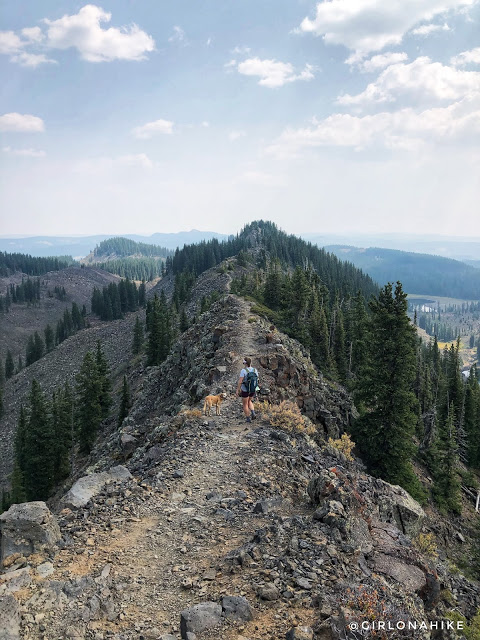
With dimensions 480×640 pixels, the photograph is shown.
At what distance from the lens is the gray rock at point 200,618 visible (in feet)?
23.0

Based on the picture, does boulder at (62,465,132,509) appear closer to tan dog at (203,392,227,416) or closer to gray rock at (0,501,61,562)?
gray rock at (0,501,61,562)

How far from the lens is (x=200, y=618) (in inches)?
282

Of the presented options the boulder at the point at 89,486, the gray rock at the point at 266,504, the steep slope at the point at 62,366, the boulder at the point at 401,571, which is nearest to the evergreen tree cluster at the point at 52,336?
the steep slope at the point at 62,366

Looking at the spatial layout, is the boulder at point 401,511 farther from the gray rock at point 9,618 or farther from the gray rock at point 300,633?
the gray rock at point 9,618

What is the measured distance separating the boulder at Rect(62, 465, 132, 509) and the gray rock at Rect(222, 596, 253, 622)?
5825 millimetres

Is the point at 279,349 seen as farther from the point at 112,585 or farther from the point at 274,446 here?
the point at 112,585

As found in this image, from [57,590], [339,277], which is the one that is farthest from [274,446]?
[339,277]

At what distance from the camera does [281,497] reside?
12.4 m

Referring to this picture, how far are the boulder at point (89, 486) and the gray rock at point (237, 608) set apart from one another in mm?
5825

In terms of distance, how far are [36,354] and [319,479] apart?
460ft

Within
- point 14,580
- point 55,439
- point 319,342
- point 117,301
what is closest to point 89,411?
point 55,439

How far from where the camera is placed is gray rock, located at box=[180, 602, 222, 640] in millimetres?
7000

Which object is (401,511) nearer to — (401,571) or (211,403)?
(401,571)

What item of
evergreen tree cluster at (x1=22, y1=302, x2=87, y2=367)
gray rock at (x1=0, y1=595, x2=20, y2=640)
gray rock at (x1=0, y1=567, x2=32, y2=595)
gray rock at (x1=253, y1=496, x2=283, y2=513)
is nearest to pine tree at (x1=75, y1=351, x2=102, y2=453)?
gray rock at (x1=253, y1=496, x2=283, y2=513)
